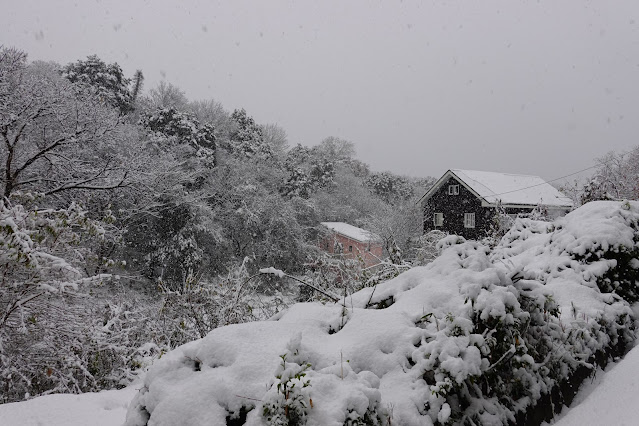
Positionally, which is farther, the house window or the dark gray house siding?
the house window

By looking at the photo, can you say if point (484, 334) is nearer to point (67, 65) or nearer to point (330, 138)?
point (67, 65)

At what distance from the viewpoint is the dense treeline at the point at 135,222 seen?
20.0ft

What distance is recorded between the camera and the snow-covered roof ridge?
78.8ft

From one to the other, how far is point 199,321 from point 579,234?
231 inches

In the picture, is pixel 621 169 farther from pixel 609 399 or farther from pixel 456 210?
pixel 609 399

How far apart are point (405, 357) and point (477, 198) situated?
81.0 feet

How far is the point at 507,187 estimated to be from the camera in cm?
2534

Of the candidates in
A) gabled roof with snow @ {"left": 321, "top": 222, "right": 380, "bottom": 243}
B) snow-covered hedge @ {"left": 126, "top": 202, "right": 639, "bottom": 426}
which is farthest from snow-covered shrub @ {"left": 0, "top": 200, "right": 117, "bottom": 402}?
gabled roof with snow @ {"left": 321, "top": 222, "right": 380, "bottom": 243}

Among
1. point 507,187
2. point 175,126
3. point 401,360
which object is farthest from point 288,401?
point 507,187

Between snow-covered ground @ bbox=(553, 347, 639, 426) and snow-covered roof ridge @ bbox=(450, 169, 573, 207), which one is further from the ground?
snow-covered roof ridge @ bbox=(450, 169, 573, 207)

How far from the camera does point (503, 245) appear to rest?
21.4 ft

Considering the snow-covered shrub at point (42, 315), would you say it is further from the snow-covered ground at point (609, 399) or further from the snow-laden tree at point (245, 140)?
the snow-laden tree at point (245, 140)

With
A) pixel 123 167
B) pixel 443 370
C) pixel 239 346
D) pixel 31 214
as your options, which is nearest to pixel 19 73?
pixel 123 167

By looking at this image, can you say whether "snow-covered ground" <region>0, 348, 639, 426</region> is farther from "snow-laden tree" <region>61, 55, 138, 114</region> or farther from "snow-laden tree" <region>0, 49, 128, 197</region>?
"snow-laden tree" <region>61, 55, 138, 114</region>
